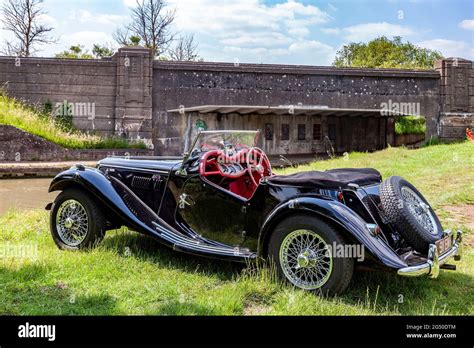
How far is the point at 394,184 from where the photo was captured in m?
4.24

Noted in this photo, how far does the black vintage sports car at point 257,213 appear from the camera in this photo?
155 inches

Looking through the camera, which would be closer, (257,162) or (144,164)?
(257,162)

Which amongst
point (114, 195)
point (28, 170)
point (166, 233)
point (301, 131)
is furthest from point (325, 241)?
point (301, 131)

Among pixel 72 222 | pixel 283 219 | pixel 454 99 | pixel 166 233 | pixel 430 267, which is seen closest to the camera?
pixel 430 267

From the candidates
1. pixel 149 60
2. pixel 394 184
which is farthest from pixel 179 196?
pixel 149 60

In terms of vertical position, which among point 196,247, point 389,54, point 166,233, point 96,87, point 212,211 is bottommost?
point 196,247

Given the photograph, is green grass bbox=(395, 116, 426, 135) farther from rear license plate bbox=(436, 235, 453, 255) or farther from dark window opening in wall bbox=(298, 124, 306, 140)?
rear license plate bbox=(436, 235, 453, 255)

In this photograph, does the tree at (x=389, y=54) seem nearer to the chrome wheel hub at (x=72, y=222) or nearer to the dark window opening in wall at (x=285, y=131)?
the dark window opening in wall at (x=285, y=131)

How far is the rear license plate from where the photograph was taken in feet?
13.6

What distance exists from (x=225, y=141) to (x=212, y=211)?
104 centimetres

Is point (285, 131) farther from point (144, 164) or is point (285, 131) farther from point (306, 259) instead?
point (306, 259)

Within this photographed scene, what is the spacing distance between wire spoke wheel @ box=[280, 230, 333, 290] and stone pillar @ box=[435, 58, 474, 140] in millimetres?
20008

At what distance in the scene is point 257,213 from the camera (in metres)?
4.64

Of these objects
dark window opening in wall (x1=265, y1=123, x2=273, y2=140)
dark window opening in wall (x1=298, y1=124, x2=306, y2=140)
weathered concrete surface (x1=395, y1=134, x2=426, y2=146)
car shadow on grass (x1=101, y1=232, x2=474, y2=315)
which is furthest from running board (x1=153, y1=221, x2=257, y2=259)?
weathered concrete surface (x1=395, y1=134, x2=426, y2=146)
